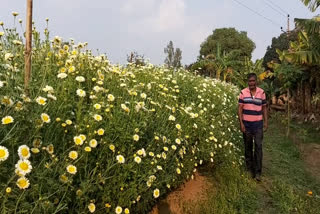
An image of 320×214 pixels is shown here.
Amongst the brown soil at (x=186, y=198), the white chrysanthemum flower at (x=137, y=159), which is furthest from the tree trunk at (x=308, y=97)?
the white chrysanthemum flower at (x=137, y=159)

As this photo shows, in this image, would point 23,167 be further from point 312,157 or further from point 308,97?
point 308,97

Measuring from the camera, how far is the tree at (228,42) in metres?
40.3

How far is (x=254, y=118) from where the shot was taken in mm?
5625

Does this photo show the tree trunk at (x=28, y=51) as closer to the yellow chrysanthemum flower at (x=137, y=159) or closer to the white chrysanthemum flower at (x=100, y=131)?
the white chrysanthemum flower at (x=100, y=131)

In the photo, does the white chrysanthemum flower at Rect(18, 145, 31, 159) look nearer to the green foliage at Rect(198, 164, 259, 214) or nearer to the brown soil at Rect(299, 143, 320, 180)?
the green foliage at Rect(198, 164, 259, 214)

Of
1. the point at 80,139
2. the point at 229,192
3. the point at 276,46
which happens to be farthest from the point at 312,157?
the point at 276,46

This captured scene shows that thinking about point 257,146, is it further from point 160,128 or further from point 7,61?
point 7,61

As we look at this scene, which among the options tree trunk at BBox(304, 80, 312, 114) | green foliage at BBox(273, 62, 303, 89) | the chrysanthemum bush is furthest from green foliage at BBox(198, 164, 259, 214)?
tree trunk at BBox(304, 80, 312, 114)

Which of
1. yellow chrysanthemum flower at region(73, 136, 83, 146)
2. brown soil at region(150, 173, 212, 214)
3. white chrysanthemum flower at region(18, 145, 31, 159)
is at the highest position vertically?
yellow chrysanthemum flower at region(73, 136, 83, 146)

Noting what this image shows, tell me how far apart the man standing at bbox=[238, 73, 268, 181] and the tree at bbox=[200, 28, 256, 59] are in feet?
→ 115

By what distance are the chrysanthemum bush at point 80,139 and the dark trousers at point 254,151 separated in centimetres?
137

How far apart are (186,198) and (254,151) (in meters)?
2.16

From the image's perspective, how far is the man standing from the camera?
563cm

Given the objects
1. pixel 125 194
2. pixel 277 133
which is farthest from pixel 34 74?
pixel 277 133
